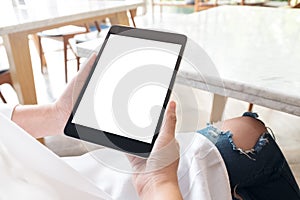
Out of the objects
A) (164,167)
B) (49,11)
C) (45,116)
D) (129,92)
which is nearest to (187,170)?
(164,167)

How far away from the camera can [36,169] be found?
17.4 inches

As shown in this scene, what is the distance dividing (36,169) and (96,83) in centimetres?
16

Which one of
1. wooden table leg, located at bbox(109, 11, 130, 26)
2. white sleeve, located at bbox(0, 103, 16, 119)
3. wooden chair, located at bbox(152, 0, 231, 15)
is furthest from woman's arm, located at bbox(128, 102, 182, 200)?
wooden chair, located at bbox(152, 0, 231, 15)

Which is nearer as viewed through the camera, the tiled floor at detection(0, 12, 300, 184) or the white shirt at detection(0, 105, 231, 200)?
the white shirt at detection(0, 105, 231, 200)

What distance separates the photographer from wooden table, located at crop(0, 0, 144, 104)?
3.61 feet

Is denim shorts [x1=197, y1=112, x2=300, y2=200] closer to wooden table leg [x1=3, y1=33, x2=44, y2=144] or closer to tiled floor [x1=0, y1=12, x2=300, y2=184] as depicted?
tiled floor [x1=0, y1=12, x2=300, y2=184]

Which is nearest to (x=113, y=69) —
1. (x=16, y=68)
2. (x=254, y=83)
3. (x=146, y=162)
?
(x=146, y=162)

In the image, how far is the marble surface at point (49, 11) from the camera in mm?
1105

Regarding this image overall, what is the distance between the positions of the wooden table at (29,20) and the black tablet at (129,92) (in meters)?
0.73

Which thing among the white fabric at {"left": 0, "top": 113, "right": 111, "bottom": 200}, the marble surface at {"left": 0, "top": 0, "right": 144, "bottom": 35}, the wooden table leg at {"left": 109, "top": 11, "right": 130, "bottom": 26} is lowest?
the white fabric at {"left": 0, "top": 113, "right": 111, "bottom": 200}

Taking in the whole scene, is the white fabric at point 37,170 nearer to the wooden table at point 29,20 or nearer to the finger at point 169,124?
the finger at point 169,124

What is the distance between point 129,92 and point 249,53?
1.27 ft

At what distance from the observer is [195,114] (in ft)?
1.72

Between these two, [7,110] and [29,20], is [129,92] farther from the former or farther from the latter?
[29,20]
